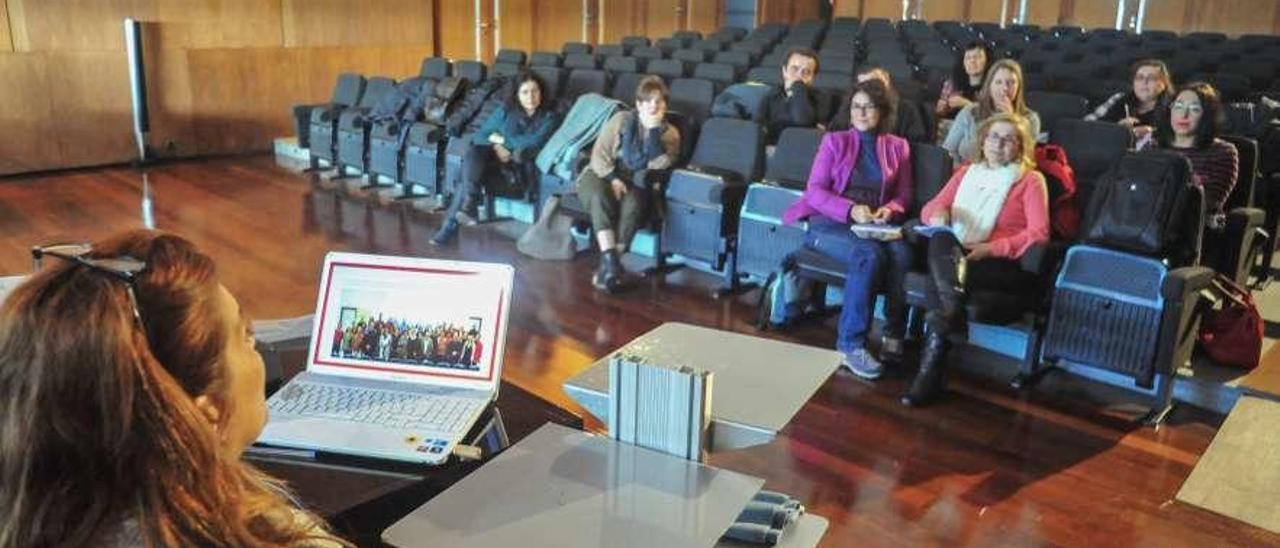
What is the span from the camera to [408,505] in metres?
1.34

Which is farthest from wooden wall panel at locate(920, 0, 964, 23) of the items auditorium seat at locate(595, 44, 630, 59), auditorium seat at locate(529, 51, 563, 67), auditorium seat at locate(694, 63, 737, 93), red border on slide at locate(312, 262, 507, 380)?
red border on slide at locate(312, 262, 507, 380)

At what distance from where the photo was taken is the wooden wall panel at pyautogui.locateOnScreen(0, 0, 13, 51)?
6922 millimetres

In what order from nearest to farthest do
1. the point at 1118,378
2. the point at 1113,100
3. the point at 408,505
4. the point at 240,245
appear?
1. the point at 408,505
2. the point at 1118,378
3. the point at 1113,100
4. the point at 240,245

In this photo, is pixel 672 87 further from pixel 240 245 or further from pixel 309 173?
pixel 309 173

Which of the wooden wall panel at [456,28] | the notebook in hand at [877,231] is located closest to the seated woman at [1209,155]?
the notebook in hand at [877,231]

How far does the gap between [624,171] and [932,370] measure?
6.60 ft

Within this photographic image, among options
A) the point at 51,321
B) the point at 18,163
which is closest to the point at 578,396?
the point at 51,321

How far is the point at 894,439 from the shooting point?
3002 millimetres

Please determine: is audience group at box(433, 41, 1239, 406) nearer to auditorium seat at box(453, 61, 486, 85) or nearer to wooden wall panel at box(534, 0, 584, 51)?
auditorium seat at box(453, 61, 486, 85)

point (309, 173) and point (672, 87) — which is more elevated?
point (672, 87)

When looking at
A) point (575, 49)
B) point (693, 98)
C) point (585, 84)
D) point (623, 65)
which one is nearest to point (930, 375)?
point (693, 98)

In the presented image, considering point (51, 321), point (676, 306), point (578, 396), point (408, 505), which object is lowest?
point (676, 306)

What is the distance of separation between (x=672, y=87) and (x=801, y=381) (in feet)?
15.5

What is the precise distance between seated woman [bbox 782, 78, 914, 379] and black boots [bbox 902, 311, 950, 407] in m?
0.28
